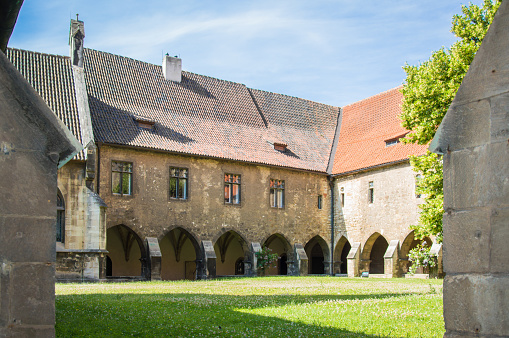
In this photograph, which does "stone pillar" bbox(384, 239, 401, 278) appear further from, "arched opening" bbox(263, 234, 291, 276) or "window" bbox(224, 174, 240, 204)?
"window" bbox(224, 174, 240, 204)

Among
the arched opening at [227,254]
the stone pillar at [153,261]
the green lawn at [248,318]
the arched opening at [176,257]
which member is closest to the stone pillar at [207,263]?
the stone pillar at [153,261]

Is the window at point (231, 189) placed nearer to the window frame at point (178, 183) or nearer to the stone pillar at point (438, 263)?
the window frame at point (178, 183)

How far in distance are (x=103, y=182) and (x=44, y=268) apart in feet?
71.8

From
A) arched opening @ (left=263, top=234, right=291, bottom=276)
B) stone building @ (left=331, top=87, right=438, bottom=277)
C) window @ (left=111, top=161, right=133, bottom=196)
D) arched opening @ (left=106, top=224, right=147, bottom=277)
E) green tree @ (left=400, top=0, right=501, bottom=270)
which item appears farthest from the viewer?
arched opening @ (left=263, top=234, right=291, bottom=276)

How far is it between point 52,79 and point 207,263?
9.83 meters

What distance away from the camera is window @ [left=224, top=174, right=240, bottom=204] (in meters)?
28.8

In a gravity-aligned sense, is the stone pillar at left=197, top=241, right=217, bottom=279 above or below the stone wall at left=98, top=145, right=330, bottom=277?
below

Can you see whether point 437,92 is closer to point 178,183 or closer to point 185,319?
point 185,319

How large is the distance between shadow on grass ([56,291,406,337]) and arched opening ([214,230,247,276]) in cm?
2052

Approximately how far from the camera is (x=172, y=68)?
30734 mm

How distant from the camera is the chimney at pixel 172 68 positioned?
30.6 m

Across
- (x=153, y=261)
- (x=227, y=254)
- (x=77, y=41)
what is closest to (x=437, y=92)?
(x=153, y=261)

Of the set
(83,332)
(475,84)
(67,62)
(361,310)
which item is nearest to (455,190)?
(475,84)

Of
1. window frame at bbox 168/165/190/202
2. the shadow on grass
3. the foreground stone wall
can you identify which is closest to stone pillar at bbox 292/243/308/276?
window frame at bbox 168/165/190/202
